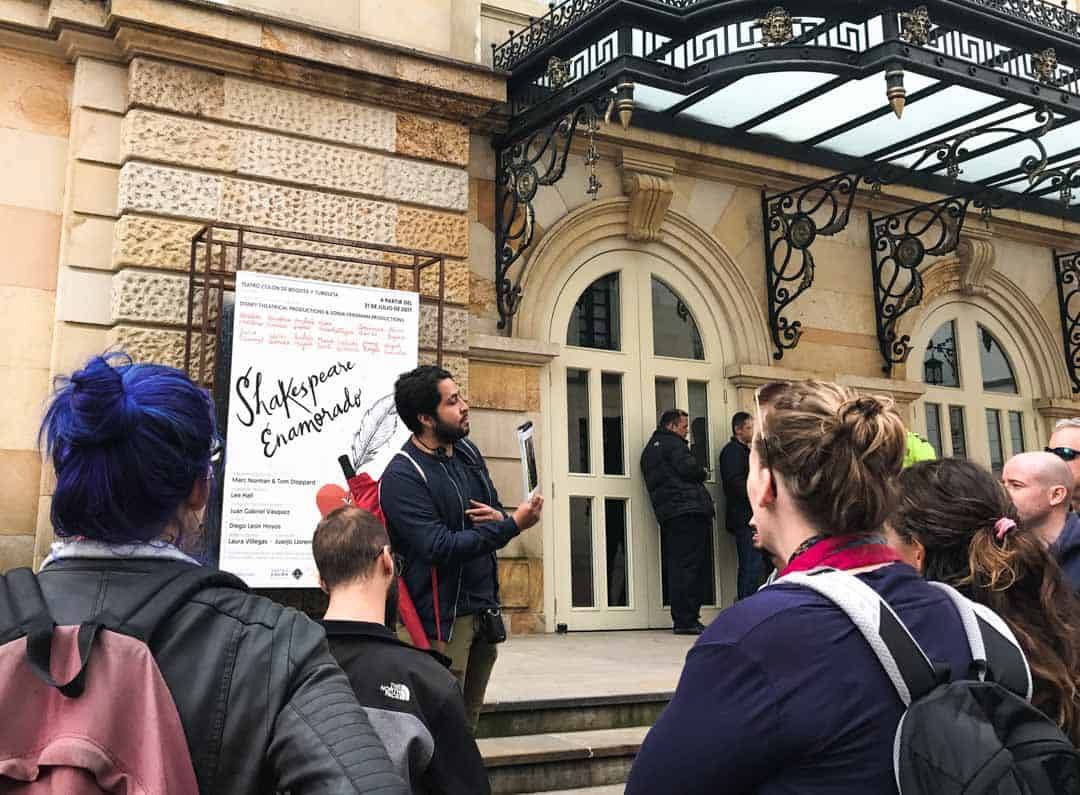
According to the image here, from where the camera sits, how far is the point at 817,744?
1.35m

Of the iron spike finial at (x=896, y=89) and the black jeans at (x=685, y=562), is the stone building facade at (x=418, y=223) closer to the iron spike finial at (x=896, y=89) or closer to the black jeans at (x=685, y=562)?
the black jeans at (x=685, y=562)

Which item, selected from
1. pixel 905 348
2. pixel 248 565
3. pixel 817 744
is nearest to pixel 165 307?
pixel 248 565

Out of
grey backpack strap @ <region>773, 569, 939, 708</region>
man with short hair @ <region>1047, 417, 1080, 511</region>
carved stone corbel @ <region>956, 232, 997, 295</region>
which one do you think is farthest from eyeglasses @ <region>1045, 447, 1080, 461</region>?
carved stone corbel @ <region>956, 232, 997, 295</region>

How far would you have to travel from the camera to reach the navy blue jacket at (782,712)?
53.2 inches

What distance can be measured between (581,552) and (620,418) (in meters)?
1.18

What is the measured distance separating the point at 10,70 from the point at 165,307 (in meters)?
1.85

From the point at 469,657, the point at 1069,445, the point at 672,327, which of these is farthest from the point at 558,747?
the point at 672,327

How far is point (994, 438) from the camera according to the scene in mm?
10461

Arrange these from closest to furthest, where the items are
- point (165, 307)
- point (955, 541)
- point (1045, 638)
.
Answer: point (1045, 638) → point (955, 541) → point (165, 307)

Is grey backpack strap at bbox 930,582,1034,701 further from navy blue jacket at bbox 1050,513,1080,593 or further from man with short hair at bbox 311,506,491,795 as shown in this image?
navy blue jacket at bbox 1050,513,1080,593

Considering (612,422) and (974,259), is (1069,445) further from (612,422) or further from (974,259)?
(974,259)

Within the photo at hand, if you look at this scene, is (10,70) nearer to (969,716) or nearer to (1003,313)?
(969,716)

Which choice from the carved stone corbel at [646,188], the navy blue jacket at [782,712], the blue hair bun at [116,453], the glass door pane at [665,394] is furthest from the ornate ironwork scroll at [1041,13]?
the blue hair bun at [116,453]

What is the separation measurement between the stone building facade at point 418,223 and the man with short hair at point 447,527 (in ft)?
9.71
